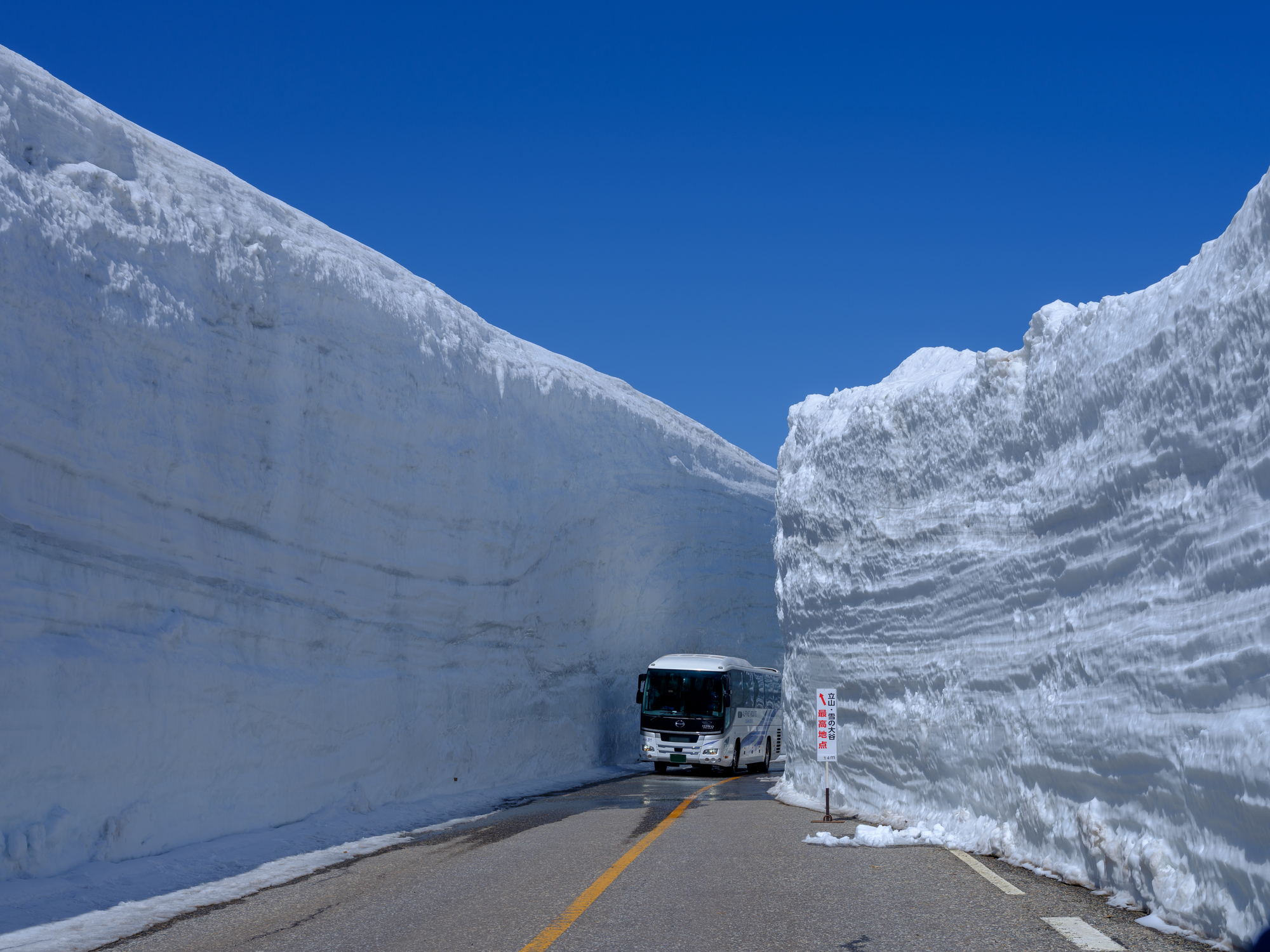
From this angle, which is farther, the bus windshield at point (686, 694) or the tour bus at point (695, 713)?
the bus windshield at point (686, 694)

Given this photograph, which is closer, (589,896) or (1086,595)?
(589,896)

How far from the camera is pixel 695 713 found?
22656 millimetres

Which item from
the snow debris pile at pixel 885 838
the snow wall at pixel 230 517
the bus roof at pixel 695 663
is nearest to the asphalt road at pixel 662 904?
the snow debris pile at pixel 885 838

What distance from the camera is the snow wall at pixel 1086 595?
5.94 m

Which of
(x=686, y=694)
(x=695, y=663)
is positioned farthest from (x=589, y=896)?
Result: (x=695, y=663)

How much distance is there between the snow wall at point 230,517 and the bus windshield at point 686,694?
2.17 m

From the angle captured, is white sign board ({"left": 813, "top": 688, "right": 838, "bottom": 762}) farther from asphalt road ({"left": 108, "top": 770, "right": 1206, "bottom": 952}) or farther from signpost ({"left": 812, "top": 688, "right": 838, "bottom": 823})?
asphalt road ({"left": 108, "top": 770, "right": 1206, "bottom": 952})

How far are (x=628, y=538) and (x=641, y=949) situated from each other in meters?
22.7

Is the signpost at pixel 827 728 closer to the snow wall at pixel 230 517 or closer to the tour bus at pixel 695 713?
the snow wall at pixel 230 517

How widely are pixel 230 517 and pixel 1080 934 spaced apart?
1021 centimetres

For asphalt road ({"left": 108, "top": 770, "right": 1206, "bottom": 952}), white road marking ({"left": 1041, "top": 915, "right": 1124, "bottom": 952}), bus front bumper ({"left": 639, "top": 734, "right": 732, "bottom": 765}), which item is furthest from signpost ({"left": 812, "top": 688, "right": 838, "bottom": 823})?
bus front bumper ({"left": 639, "top": 734, "right": 732, "bottom": 765})

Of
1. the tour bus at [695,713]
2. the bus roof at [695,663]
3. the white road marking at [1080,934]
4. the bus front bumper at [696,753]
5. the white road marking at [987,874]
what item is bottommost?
the white road marking at [1080,934]

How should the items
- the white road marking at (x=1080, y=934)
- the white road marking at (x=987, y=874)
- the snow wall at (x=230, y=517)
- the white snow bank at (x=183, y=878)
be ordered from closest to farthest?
1. the white road marking at (x=1080, y=934)
2. the white snow bank at (x=183, y=878)
3. the white road marking at (x=987, y=874)
4. the snow wall at (x=230, y=517)

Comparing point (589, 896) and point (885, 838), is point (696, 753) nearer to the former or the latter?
point (885, 838)
